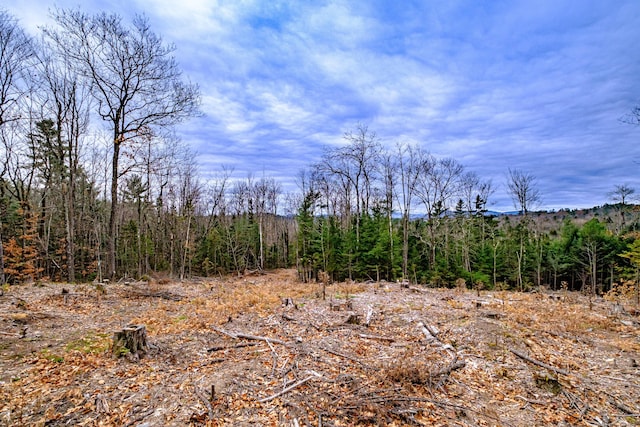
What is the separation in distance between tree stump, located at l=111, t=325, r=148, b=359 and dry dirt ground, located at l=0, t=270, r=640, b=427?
98 mm

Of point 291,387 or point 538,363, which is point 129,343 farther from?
point 538,363

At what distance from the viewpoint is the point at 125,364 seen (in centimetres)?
534

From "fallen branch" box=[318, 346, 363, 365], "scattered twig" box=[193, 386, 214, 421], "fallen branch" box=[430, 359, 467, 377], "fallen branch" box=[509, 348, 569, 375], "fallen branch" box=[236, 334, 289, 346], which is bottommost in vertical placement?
"fallen branch" box=[509, 348, 569, 375]

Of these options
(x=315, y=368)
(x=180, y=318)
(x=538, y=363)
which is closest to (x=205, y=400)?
(x=315, y=368)

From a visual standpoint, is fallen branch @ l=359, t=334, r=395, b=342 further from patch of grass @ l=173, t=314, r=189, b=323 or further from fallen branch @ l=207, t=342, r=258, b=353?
patch of grass @ l=173, t=314, r=189, b=323

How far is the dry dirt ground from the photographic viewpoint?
4.18 m

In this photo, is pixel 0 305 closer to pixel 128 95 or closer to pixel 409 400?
pixel 128 95

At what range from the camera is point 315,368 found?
218 inches

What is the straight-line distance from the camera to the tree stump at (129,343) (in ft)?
18.3

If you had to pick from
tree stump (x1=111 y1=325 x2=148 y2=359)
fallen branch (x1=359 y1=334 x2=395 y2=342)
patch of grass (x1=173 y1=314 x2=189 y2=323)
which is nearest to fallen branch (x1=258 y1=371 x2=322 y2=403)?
fallen branch (x1=359 y1=334 x2=395 y2=342)

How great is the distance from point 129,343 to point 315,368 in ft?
11.9

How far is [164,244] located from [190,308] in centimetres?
2011

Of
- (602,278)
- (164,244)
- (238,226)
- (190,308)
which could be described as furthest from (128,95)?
(602,278)

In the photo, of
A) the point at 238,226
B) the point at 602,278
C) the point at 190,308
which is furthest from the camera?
the point at 238,226
